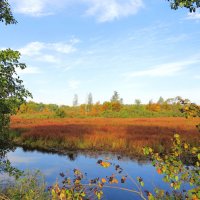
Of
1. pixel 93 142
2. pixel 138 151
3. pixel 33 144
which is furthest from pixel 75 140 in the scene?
pixel 138 151

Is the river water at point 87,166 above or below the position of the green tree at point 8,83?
below

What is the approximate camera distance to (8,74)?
8.52 m

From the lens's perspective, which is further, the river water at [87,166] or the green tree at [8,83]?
the river water at [87,166]

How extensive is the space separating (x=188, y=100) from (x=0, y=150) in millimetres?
6723

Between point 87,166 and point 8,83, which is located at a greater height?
point 8,83

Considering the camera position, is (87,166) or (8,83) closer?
(8,83)

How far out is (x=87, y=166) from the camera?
1755cm

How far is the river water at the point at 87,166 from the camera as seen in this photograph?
13787 mm

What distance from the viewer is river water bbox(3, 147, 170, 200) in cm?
1379

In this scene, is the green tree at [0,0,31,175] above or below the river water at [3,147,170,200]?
above

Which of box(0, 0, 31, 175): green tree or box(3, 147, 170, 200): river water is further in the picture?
box(3, 147, 170, 200): river water

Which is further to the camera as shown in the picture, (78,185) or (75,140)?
(75,140)

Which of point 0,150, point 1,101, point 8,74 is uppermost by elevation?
point 8,74

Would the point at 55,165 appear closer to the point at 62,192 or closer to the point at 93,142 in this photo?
the point at 93,142
